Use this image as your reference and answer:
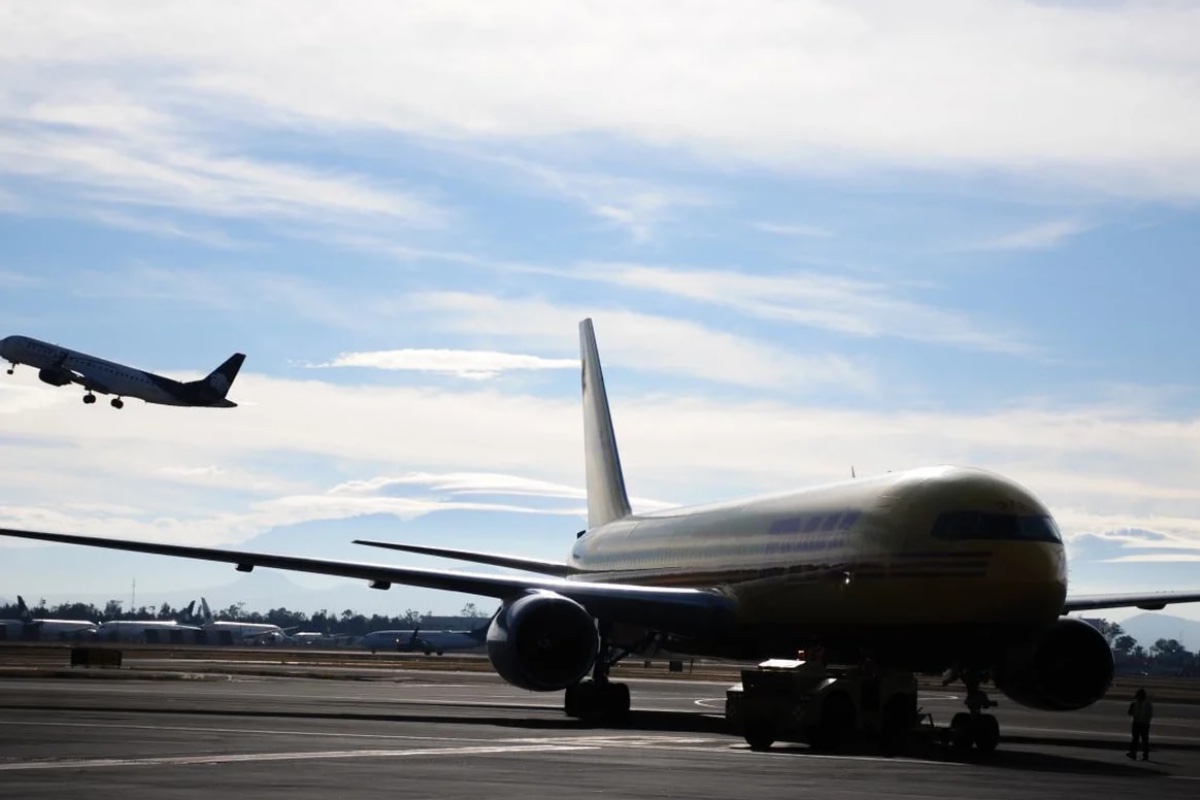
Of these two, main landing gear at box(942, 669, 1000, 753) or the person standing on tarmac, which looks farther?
main landing gear at box(942, 669, 1000, 753)

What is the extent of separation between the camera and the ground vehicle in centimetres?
2675

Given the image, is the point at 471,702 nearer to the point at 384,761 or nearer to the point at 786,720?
the point at 786,720

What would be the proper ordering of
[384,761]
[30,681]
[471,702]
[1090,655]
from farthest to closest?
[30,681] → [471,702] → [1090,655] → [384,761]

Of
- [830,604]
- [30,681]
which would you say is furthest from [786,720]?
[30,681]

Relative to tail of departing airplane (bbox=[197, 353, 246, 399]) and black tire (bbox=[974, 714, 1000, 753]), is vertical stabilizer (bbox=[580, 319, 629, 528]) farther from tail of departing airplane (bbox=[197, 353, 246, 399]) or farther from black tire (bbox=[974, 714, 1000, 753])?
tail of departing airplane (bbox=[197, 353, 246, 399])

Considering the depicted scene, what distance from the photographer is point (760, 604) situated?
111 feet

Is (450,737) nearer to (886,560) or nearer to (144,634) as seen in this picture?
(886,560)

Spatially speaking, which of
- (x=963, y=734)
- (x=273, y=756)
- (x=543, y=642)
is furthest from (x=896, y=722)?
(x=273, y=756)

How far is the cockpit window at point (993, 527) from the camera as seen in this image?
2847cm

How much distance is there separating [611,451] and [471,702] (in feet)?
33.9

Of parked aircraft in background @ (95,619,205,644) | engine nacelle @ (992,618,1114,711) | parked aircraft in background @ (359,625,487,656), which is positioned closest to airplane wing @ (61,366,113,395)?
engine nacelle @ (992,618,1114,711)

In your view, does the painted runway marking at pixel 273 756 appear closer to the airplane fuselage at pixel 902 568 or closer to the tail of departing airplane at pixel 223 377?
the airplane fuselage at pixel 902 568

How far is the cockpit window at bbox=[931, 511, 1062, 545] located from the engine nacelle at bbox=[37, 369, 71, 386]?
234 feet

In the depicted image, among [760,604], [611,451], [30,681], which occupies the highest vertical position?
[611,451]
